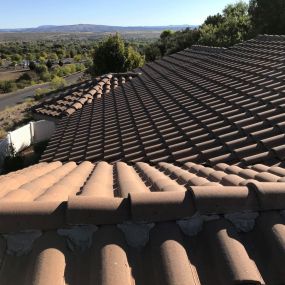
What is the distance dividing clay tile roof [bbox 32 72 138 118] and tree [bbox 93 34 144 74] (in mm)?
16103

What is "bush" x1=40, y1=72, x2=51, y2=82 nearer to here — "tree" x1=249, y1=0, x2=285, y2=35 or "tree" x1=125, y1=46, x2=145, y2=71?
"tree" x1=125, y1=46, x2=145, y2=71

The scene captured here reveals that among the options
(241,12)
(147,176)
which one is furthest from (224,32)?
(147,176)

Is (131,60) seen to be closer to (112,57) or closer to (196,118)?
(112,57)

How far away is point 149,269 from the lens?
2.38m

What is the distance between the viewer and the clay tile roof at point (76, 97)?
1215 centimetres

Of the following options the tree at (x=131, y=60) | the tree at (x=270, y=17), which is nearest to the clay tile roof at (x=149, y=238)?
the tree at (x=131, y=60)

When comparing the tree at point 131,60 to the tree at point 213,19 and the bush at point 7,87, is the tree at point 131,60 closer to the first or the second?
the bush at point 7,87

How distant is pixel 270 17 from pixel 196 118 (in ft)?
111

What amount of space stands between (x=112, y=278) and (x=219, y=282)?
24.6 inches

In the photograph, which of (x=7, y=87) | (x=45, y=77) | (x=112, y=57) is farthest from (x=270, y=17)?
(x=45, y=77)

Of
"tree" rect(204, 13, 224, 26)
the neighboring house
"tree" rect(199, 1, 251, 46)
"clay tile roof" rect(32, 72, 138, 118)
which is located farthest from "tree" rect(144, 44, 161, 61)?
the neighboring house

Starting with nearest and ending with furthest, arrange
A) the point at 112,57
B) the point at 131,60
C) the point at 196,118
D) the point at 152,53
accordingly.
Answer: the point at 196,118 → the point at 112,57 → the point at 131,60 → the point at 152,53

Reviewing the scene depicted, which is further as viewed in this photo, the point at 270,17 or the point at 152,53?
the point at 152,53

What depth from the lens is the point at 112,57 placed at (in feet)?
103
